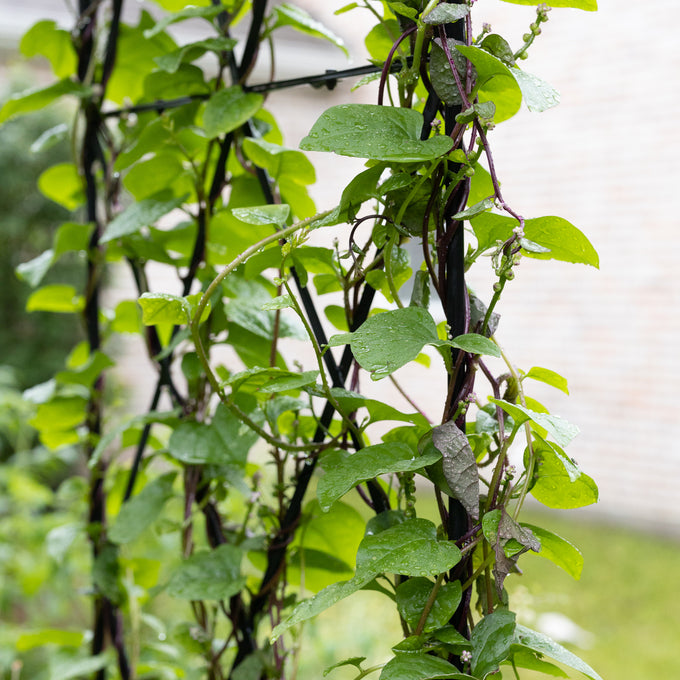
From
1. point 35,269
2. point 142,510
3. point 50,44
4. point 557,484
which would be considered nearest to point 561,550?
point 557,484

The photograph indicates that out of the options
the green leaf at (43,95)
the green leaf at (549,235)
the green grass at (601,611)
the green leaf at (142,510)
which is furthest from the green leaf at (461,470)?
the green grass at (601,611)

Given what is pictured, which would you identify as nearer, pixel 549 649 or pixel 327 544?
pixel 549 649

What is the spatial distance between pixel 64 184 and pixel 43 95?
12 centimetres

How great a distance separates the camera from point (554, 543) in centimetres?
42

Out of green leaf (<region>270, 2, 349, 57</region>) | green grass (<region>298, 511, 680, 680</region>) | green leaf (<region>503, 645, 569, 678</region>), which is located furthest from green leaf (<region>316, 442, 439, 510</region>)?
green grass (<region>298, 511, 680, 680</region>)

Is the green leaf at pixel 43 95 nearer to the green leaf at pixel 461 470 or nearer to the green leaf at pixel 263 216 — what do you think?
the green leaf at pixel 263 216

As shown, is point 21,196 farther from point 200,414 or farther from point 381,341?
point 381,341

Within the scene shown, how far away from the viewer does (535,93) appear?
373 millimetres

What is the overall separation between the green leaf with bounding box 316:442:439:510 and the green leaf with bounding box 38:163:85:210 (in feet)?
1.97

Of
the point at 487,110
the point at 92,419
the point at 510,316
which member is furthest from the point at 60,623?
the point at 510,316

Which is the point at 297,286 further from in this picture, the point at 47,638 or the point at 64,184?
the point at 47,638

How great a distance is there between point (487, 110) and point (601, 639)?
95.2 inches

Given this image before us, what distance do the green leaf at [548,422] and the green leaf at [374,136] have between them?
14 centimetres

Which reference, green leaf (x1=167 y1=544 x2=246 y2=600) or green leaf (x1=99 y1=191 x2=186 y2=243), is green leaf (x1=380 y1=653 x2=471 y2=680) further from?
green leaf (x1=99 y1=191 x2=186 y2=243)
